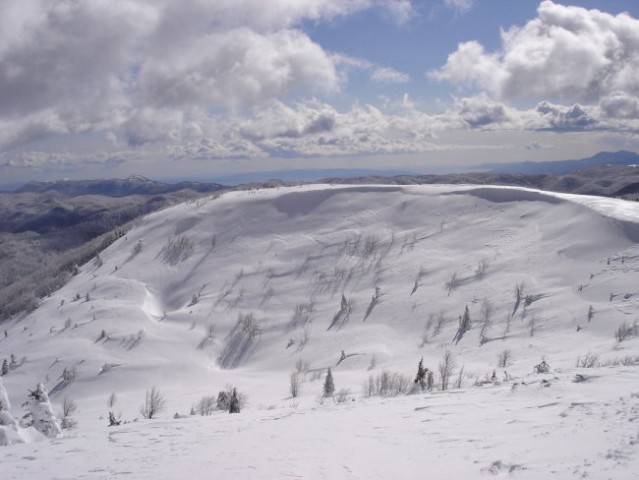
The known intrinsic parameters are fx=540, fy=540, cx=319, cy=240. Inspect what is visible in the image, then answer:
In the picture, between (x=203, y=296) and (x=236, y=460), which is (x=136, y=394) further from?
(x=236, y=460)

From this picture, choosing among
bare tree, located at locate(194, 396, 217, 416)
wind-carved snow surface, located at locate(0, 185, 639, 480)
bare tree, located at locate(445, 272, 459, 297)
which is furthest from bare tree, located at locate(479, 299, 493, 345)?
bare tree, located at locate(194, 396, 217, 416)

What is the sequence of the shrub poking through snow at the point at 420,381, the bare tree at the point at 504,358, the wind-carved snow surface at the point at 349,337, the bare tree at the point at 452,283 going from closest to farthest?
the wind-carved snow surface at the point at 349,337 < the shrub poking through snow at the point at 420,381 < the bare tree at the point at 504,358 < the bare tree at the point at 452,283

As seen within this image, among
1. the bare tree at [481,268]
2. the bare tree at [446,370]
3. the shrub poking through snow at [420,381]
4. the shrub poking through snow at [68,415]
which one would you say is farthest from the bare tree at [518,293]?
the shrub poking through snow at [68,415]

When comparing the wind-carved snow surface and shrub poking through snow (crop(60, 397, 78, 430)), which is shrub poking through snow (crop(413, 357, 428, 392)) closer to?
the wind-carved snow surface

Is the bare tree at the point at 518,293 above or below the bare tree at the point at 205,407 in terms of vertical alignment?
above

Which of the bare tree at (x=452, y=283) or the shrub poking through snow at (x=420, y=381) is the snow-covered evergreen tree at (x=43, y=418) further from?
the bare tree at (x=452, y=283)

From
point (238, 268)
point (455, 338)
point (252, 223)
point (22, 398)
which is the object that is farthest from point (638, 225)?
point (22, 398)

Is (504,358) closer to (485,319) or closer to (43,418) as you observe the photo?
(485,319)

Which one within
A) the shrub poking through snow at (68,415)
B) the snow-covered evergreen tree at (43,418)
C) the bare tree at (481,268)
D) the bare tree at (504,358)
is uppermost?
the bare tree at (481,268)
